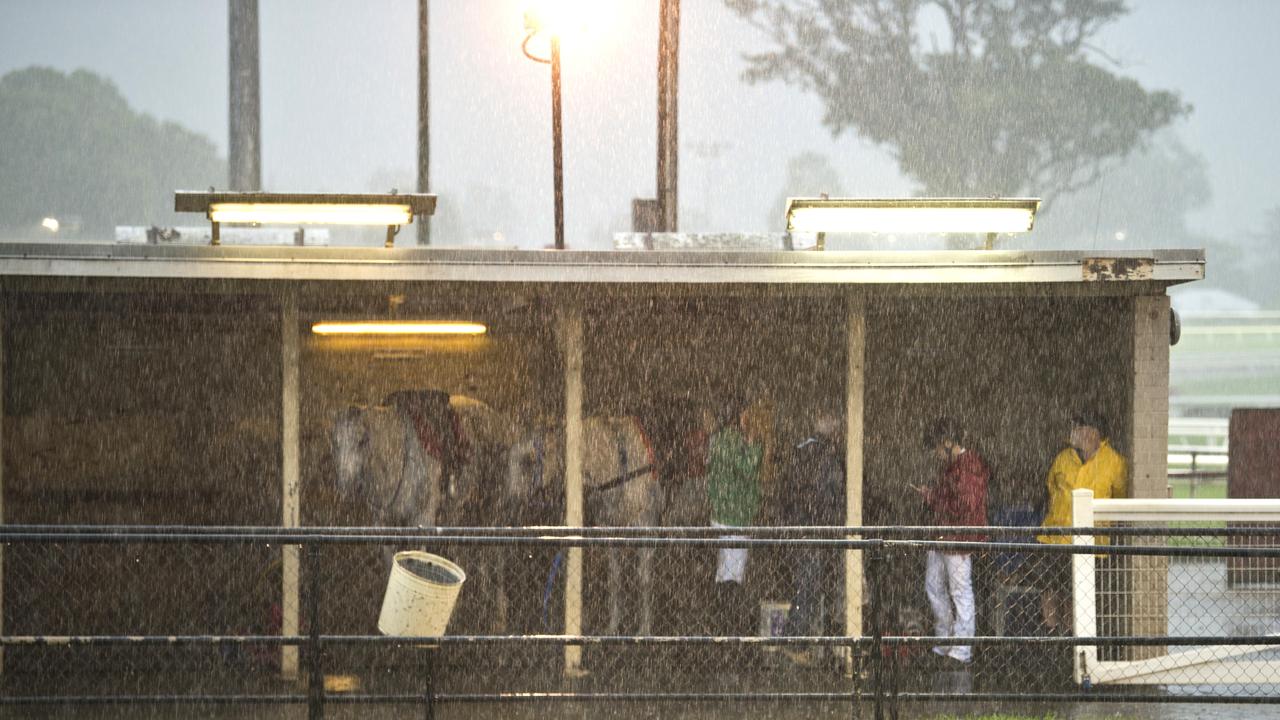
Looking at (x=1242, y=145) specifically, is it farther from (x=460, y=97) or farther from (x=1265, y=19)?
(x=460, y=97)

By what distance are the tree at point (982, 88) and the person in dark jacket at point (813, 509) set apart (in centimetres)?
3382

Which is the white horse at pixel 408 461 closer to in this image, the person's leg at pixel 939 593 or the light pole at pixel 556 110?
the light pole at pixel 556 110

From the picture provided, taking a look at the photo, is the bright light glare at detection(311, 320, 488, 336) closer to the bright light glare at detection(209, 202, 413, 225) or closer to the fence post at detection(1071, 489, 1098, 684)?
the bright light glare at detection(209, 202, 413, 225)

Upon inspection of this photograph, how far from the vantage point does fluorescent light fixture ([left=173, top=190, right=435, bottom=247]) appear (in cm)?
841

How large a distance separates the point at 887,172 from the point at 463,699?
6048 centimetres

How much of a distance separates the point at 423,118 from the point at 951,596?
35.5ft

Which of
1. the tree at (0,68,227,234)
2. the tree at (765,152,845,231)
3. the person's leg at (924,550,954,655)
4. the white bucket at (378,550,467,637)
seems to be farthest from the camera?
the tree at (0,68,227,234)

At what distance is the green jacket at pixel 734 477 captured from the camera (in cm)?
962

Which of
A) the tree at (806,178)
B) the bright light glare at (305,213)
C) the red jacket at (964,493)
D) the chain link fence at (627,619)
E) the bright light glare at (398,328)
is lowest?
the chain link fence at (627,619)

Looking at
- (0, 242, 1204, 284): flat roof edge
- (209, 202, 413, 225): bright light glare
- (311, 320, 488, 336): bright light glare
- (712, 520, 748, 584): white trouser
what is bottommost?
(712, 520, 748, 584): white trouser

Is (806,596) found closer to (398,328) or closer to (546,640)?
(398,328)

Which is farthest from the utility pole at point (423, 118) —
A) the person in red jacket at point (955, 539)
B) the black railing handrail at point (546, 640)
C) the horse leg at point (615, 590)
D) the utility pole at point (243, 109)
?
the black railing handrail at point (546, 640)

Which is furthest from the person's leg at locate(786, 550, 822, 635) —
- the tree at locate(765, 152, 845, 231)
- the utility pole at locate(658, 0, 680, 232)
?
the tree at locate(765, 152, 845, 231)

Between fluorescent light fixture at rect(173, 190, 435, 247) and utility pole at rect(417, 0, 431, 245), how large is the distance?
822cm
